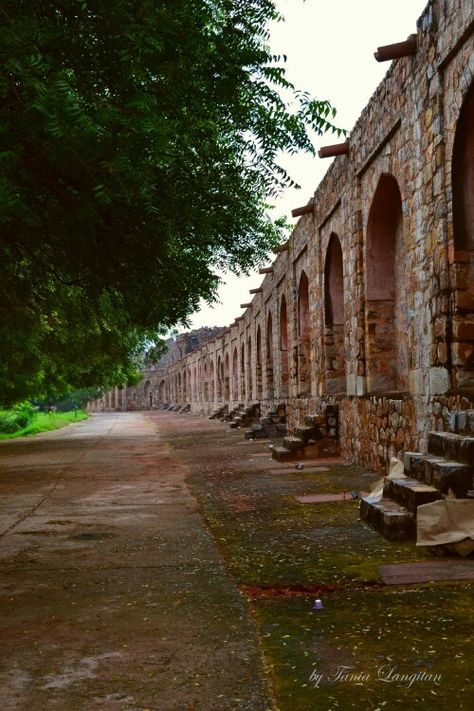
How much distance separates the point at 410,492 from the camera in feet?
15.4

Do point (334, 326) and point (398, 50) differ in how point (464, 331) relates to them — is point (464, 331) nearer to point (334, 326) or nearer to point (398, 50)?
point (398, 50)

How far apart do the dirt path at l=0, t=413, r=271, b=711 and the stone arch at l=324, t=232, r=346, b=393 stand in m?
5.91

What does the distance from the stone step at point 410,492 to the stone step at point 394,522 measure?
0.06m

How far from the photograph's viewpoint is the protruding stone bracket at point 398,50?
6996mm

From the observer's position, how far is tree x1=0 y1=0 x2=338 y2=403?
4133 millimetres

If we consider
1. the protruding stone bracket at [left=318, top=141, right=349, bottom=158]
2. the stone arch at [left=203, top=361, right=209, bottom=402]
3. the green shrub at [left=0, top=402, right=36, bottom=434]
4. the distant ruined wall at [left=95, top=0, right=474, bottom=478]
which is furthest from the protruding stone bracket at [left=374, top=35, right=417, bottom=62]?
the stone arch at [left=203, top=361, right=209, bottom=402]

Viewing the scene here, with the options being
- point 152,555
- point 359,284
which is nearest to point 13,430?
point 359,284

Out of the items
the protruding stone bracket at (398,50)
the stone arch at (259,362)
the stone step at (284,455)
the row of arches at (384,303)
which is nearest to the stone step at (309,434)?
the stone step at (284,455)

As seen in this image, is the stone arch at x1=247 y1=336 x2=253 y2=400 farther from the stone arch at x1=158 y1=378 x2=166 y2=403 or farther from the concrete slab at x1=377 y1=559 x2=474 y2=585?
the stone arch at x1=158 y1=378 x2=166 y2=403

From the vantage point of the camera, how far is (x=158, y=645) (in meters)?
2.71

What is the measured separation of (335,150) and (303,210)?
119 inches

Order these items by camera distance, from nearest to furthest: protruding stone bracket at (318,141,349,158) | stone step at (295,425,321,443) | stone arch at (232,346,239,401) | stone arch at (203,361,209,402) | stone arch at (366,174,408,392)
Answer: stone arch at (366,174,408,392) < protruding stone bracket at (318,141,349,158) < stone step at (295,425,321,443) < stone arch at (232,346,239,401) < stone arch at (203,361,209,402)

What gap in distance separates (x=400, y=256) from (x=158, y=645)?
7190mm

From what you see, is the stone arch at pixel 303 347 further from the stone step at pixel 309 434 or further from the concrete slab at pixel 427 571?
the concrete slab at pixel 427 571
